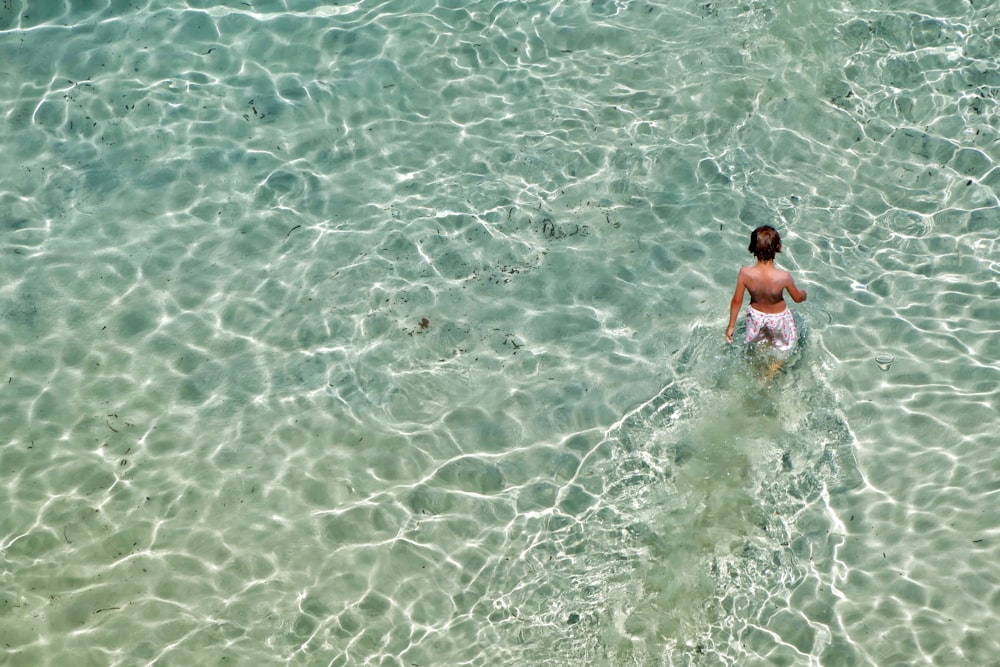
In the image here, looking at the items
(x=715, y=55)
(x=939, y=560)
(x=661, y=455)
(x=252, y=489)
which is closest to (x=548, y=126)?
(x=715, y=55)

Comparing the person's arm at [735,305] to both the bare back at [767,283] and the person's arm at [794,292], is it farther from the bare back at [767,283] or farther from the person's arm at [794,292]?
the person's arm at [794,292]

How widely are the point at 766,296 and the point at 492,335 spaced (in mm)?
2602

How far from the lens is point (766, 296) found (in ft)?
29.5

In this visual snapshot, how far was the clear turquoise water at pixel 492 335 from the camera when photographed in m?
8.15

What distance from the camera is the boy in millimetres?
8805

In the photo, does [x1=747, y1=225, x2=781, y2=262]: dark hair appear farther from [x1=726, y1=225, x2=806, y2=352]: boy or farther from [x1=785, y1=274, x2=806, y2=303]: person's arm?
[x1=785, y1=274, x2=806, y2=303]: person's arm

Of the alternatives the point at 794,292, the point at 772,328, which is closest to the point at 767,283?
the point at 794,292

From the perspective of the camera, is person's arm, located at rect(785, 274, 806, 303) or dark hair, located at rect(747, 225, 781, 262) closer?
dark hair, located at rect(747, 225, 781, 262)

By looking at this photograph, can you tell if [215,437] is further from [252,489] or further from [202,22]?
[202,22]

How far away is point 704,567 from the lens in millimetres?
8227

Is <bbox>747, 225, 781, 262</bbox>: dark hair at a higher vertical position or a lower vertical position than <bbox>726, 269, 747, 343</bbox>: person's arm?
higher

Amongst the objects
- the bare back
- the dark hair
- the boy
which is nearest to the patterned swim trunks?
the boy

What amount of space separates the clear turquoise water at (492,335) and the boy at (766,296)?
1.03 ft

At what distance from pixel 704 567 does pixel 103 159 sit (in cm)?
783
